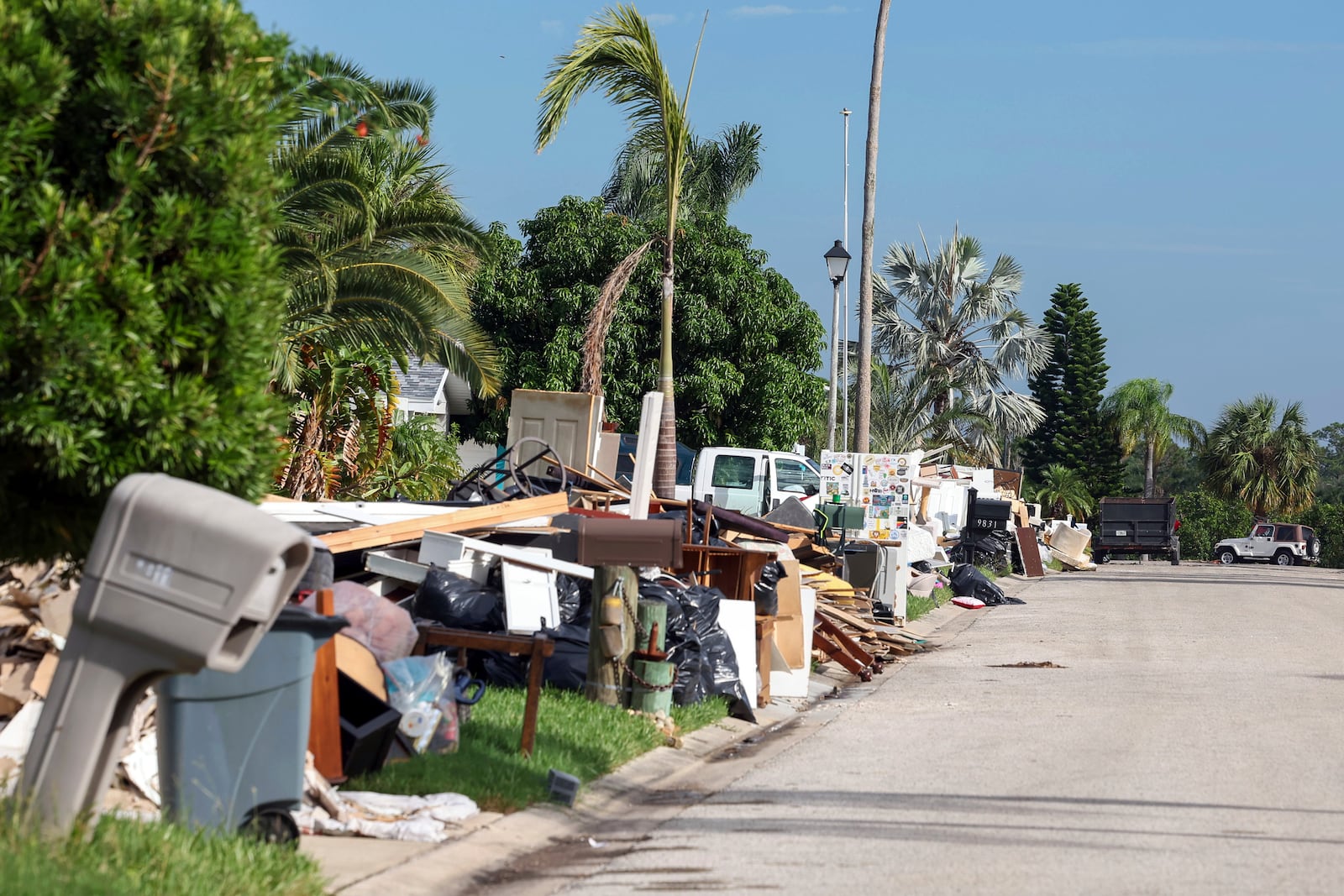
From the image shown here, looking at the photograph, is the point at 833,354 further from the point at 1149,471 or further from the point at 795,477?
the point at 1149,471

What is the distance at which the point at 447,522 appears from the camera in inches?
483

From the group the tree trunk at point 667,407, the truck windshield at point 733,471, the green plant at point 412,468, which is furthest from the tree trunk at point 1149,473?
the tree trunk at point 667,407

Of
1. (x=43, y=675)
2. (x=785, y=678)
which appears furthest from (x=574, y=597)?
(x=43, y=675)

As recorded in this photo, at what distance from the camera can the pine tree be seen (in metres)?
64.0

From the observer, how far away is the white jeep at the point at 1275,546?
53656 millimetres

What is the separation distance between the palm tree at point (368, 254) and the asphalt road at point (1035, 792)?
6.91 meters

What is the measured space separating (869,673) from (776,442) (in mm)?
19253

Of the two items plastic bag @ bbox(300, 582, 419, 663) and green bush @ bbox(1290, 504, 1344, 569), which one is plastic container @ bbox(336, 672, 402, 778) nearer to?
plastic bag @ bbox(300, 582, 419, 663)

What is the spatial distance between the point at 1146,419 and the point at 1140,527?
18.2 meters

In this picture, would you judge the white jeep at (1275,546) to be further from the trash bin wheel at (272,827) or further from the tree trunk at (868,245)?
the trash bin wheel at (272,827)

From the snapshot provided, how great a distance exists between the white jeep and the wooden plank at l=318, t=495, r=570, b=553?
151ft

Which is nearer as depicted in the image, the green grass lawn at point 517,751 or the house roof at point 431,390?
the green grass lawn at point 517,751

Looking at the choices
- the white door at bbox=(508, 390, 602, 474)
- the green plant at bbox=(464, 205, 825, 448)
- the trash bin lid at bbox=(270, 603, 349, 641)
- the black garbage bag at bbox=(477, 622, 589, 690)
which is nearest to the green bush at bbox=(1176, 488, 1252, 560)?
the green plant at bbox=(464, 205, 825, 448)

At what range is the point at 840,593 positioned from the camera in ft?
56.2
